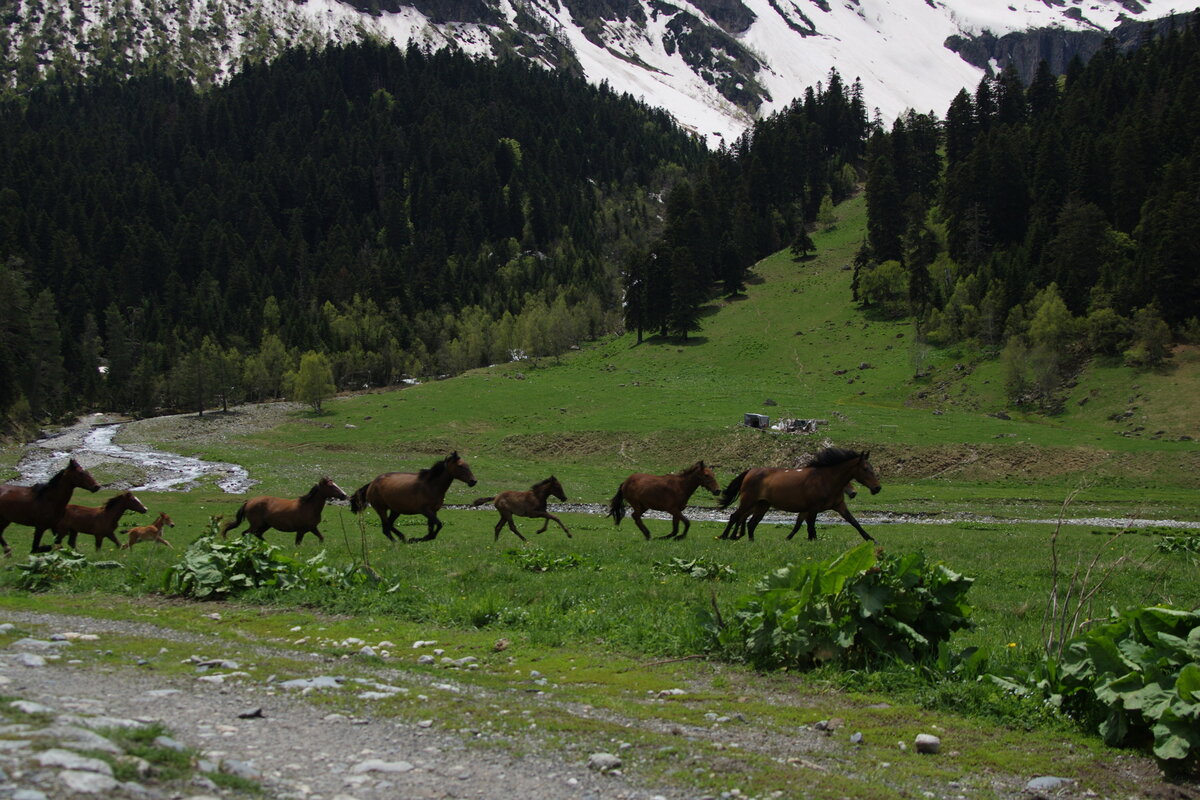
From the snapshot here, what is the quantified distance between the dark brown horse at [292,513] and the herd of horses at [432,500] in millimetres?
30

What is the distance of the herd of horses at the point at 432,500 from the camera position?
21609 mm

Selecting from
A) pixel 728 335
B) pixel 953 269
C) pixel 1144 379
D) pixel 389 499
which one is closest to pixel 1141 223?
pixel 953 269

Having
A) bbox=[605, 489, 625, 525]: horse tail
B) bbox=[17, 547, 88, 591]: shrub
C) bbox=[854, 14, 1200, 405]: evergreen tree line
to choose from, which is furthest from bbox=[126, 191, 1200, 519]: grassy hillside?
bbox=[17, 547, 88, 591]: shrub

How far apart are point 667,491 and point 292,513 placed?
38.1 feet

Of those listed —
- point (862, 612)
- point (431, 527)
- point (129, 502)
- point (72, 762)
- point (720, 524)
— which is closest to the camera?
point (72, 762)

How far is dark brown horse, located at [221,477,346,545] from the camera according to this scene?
2303cm

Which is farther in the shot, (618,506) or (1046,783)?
(618,506)

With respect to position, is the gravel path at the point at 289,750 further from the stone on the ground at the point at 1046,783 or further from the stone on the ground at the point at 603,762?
the stone on the ground at the point at 1046,783

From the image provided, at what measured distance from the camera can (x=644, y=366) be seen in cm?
10806

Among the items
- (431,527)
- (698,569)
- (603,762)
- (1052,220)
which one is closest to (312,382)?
(431,527)

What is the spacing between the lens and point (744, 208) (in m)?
151

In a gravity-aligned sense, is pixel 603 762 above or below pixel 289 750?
below

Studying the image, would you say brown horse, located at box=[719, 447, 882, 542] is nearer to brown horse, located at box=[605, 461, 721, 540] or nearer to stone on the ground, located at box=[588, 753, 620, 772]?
brown horse, located at box=[605, 461, 721, 540]

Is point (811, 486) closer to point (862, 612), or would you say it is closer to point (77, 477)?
point (862, 612)
